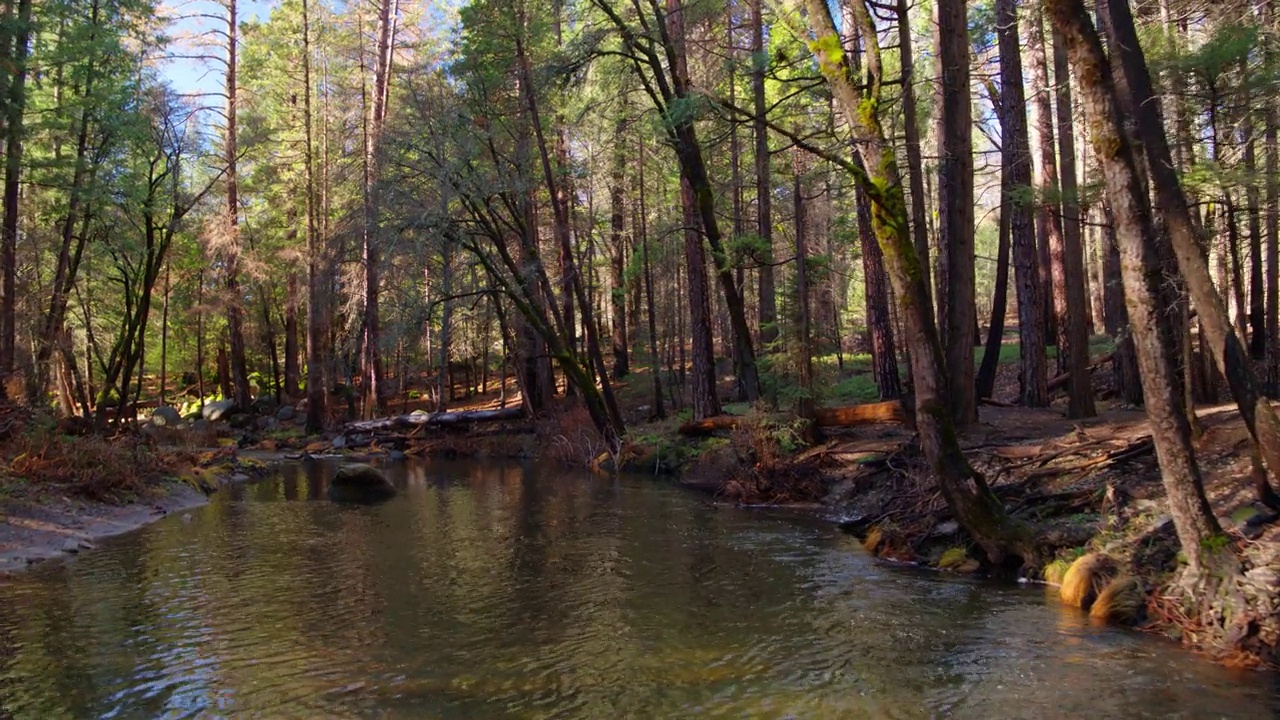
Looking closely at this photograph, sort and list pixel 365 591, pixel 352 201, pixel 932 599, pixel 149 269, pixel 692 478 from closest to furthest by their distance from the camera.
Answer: pixel 932 599, pixel 365 591, pixel 692 478, pixel 149 269, pixel 352 201

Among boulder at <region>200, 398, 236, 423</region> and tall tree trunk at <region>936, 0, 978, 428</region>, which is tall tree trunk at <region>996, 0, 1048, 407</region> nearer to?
Result: tall tree trunk at <region>936, 0, 978, 428</region>

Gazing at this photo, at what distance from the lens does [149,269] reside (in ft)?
63.0

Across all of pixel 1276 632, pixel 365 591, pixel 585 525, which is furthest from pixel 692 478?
pixel 1276 632

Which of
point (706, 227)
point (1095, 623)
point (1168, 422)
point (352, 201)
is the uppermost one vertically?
point (352, 201)

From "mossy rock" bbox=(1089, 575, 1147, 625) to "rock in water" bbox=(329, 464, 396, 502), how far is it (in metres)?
13.0

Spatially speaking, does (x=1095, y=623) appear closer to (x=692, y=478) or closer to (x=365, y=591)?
(x=365, y=591)

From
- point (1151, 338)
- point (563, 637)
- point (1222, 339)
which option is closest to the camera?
point (1151, 338)

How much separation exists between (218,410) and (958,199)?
31.7 meters

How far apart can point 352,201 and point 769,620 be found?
26.1 m

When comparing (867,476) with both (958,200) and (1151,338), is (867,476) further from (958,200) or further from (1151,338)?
(1151,338)

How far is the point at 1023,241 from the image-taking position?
16219mm

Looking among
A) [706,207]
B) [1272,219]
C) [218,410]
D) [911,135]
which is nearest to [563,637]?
[911,135]

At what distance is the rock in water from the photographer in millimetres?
16688

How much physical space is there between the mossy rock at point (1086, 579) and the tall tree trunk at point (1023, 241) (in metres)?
8.20
